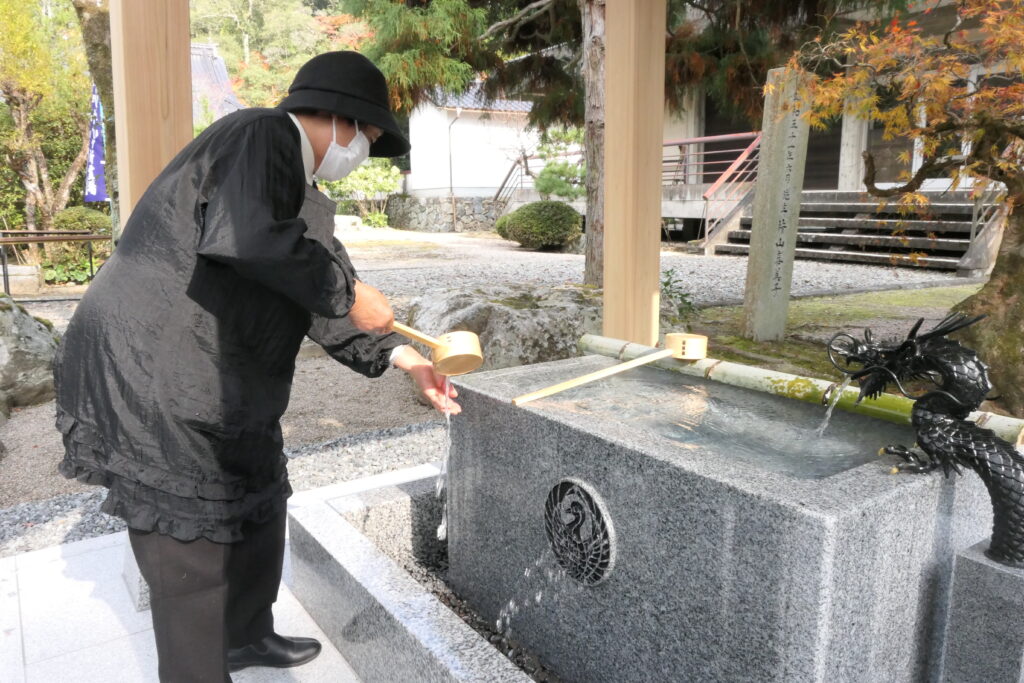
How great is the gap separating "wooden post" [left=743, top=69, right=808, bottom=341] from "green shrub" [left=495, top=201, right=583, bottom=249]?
973 cm

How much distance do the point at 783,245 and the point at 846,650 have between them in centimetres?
555

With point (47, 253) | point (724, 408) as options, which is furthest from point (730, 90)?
point (47, 253)

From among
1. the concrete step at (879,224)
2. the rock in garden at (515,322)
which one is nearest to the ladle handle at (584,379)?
the rock in garden at (515,322)

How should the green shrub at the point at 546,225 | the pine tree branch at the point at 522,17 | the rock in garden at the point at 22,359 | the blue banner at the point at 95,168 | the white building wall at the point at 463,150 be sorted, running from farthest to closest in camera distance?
the white building wall at the point at 463,150
the green shrub at the point at 546,225
the blue banner at the point at 95,168
the pine tree branch at the point at 522,17
the rock in garden at the point at 22,359

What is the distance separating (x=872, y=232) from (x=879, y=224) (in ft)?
1.48

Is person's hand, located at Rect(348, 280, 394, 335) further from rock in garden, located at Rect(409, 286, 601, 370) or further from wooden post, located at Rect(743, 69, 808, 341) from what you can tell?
wooden post, located at Rect(743, 69, 808, 341)

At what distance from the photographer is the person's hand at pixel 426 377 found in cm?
204

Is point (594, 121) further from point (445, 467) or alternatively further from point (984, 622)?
point (984, 622)

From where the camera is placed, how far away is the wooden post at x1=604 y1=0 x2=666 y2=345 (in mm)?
3098

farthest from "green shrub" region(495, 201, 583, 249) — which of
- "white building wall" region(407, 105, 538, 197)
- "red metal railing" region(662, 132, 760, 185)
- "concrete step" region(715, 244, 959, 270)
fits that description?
"white building wall" region(407, 105, 538, 197)

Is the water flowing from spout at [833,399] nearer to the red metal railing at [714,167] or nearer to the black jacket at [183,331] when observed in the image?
the black jacket at [183,331]

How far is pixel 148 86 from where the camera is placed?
2.44 meters

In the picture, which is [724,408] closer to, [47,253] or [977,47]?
[977,47]

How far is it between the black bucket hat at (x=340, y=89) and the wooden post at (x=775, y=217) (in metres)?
5.14
